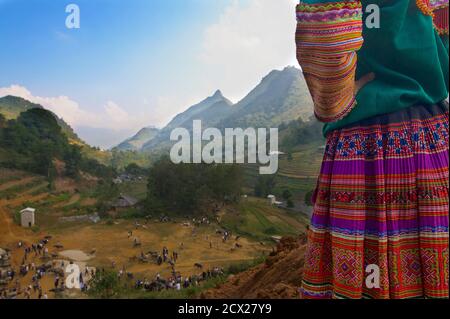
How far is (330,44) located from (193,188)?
1025 inches

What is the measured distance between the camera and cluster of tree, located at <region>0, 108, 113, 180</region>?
1234 inches

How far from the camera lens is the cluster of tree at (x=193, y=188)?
2645 cm

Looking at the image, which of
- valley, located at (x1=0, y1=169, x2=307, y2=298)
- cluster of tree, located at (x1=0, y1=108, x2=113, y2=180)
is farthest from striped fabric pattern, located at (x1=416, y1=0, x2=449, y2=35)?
cluster of tree, located at (x1=0, y1=108, x2=113, y2=180)

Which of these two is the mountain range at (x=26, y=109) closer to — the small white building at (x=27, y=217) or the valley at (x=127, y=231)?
the valley at (x=127, y=231)

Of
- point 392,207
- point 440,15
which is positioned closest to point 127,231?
point 392,207

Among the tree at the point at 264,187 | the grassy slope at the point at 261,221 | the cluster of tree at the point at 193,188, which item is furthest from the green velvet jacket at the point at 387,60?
the tree at the point at 264,187

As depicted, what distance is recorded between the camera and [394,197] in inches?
49.3

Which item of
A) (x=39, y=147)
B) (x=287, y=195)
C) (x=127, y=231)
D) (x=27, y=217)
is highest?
(x=39, y=147)

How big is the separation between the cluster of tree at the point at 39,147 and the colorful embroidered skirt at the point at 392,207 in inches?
1337

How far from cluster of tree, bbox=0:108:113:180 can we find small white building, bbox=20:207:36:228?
316 inches

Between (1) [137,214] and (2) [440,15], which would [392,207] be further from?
(1) [137,214]

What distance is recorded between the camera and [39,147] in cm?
3312
